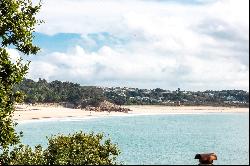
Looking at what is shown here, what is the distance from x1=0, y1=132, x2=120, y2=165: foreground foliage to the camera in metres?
20.4

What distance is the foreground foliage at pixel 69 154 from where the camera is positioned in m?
20.4

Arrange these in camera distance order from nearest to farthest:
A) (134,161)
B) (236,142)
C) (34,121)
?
1. (134,161)
2. (236,142)
3. (34,121)

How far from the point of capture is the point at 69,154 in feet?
67.8

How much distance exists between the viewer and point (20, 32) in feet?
75.3

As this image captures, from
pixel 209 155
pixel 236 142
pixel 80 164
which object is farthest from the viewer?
pixel 236 142

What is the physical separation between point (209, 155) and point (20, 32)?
13.3 m

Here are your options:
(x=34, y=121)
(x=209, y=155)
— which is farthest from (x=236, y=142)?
(x=209, y=155)

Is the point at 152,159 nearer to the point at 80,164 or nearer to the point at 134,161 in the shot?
the point at 134,161

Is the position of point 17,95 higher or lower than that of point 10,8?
lower

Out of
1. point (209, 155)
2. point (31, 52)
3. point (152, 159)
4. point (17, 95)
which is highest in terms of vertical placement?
point (31, 52)

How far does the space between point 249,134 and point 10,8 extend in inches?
4479

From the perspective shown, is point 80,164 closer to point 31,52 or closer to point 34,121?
point 31,52

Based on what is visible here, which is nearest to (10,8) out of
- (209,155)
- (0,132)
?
(0,132)

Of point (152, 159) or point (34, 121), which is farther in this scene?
point (34, 121)
